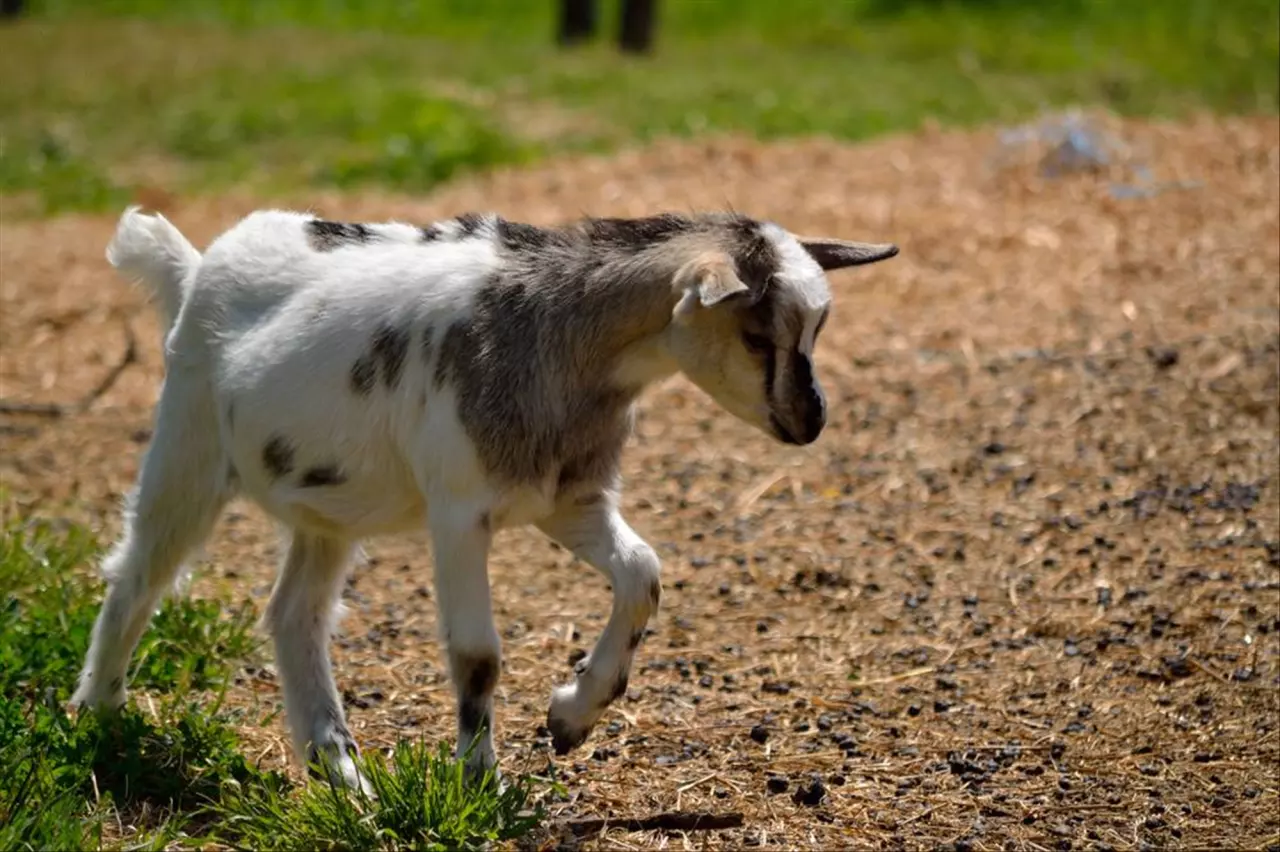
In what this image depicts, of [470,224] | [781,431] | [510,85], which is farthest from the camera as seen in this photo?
[510,85]

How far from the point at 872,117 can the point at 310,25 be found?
12876 mm

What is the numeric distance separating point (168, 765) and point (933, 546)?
368 cm

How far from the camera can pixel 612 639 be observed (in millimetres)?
5059

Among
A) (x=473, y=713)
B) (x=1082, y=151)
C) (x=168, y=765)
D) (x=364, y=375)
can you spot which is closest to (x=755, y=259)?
(x=364, y=375)

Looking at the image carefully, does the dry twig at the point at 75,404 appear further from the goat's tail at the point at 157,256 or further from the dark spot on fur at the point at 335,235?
the dark spot on fur at the point at 335,235

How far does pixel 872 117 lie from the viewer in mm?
16656

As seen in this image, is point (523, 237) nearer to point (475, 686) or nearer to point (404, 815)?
point (475, 686)

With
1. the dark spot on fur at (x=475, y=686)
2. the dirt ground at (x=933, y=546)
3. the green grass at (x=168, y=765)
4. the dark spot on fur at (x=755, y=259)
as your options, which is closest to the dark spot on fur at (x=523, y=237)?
the dark spot on fur at (x=755, y=259)

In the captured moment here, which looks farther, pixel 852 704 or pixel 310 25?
pixel 310 25

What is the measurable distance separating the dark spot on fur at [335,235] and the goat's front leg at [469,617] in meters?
1.08

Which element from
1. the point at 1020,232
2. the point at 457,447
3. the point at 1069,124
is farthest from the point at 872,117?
the point at 457,447

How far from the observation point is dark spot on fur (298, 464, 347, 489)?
212 inches

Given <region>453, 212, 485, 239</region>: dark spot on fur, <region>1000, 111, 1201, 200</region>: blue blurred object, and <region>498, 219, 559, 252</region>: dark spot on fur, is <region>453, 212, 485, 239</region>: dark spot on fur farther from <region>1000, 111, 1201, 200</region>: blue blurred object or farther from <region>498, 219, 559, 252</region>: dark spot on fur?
<region>1000, 111, 1201, 200</region>: blue blurred object

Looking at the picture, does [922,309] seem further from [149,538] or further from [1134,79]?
[1134,79]
